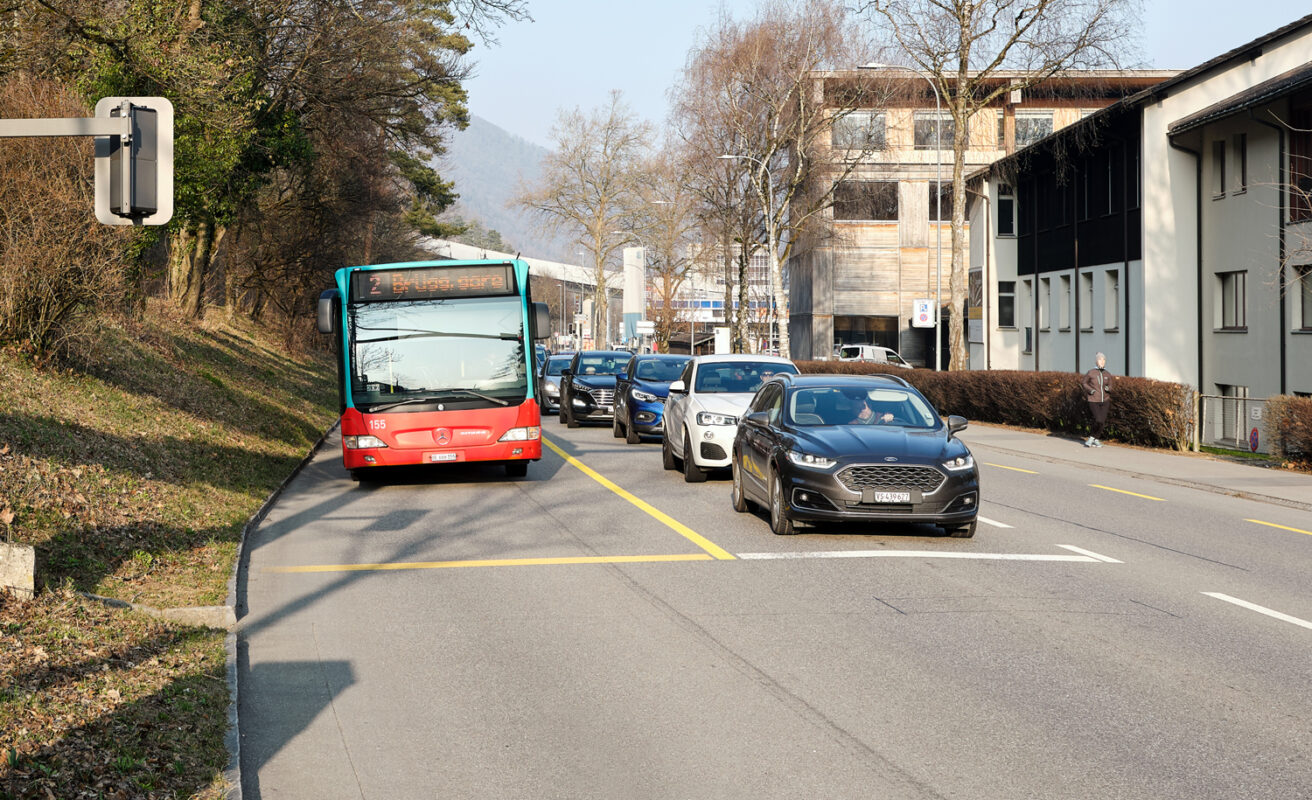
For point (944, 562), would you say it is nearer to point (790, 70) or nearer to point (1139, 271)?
point (1139, 271)

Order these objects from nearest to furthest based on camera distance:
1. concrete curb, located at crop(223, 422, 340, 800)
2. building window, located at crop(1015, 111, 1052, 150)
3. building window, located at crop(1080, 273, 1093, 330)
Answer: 1. concrete curb, located at crop(223, 422, 340, 800)
2. building window, located at crop(1080, 273, 1093, 330)
3. building window, located at crop(1015, 111, 1052, 150)

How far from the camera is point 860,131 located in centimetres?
6372

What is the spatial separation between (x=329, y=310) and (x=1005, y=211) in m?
37.7

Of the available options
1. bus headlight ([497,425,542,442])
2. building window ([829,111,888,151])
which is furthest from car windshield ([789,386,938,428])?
building window ([829,111,888,151])

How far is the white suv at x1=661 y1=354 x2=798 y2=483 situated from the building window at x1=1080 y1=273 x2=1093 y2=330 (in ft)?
78.3

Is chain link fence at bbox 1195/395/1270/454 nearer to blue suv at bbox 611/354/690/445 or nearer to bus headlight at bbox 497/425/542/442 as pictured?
blue suv at bbox 611/354/690/445

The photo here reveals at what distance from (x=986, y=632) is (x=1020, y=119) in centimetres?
6807

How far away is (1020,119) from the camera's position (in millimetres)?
73062

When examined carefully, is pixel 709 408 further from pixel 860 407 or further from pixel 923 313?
pixel 923 313

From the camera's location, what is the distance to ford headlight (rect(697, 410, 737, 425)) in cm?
1892

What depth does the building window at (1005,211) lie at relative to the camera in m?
51.2

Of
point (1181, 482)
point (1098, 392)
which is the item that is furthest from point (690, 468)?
point (1098, 392)

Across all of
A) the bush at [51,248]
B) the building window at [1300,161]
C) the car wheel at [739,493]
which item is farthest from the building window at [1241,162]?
the bush at [51,248]

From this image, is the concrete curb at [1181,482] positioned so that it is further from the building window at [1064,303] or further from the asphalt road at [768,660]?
the building window at [1064,303]
